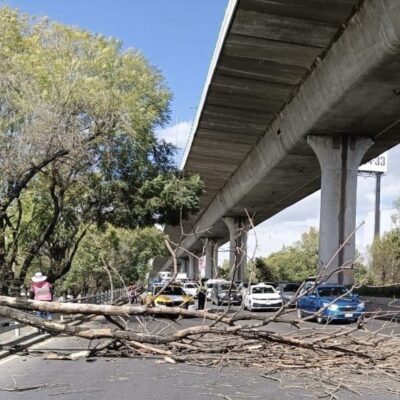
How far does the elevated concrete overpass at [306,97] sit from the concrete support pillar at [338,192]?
48 millimetres

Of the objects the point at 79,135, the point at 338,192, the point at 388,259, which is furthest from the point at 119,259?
the point at 79,135

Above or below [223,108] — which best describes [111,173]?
below

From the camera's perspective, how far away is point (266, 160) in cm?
3812

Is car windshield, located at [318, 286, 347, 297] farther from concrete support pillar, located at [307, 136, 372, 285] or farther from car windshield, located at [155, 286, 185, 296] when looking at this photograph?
car windshield, located at [155, 286, 185, 296]

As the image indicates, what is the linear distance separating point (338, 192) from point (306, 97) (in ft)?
17.3

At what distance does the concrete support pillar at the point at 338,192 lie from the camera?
30.4 m

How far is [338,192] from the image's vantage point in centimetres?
3064

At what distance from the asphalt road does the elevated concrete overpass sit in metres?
3.47

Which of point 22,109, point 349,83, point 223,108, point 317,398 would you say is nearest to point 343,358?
point 317,398

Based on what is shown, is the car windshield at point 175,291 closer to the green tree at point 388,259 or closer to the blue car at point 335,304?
the blue car at point 335,304

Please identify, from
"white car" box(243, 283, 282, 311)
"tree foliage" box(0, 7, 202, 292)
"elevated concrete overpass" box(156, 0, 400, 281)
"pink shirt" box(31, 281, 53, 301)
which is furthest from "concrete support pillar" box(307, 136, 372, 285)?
"pink shirt" box(31, 281, 53, 301)

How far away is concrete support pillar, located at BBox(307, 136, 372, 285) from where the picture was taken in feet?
99.8

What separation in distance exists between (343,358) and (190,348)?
2041 millimetres

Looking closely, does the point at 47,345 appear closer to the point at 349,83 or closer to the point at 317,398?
the point at 317,398
